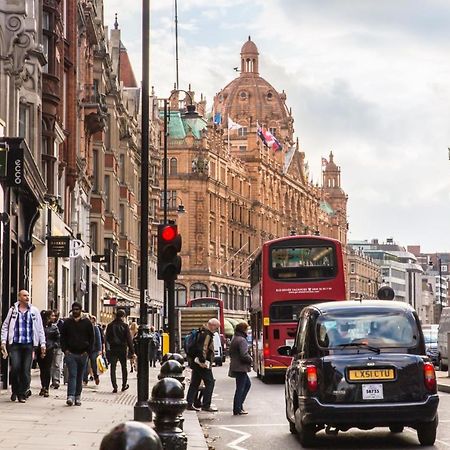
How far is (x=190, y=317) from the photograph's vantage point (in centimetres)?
7075

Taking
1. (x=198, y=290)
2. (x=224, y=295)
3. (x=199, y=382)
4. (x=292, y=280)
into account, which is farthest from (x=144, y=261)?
(x=224, y=295)

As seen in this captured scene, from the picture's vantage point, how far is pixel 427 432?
52.7 feet

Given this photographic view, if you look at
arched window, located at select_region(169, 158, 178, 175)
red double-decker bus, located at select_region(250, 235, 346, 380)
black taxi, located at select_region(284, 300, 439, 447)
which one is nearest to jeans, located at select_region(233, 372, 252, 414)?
black taxi, located at select_region(284, 300, 439, 447)

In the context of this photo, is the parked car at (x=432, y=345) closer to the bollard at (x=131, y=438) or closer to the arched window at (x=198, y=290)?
the bollard at (x=131, y=438)

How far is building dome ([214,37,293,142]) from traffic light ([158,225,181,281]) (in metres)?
170

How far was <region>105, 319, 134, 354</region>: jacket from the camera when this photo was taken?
2745 cm

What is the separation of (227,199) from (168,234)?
4501 inches

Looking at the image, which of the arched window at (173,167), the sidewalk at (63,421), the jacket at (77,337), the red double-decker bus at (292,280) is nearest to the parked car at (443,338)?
the red double-decker bus at (292,280)

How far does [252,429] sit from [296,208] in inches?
6105

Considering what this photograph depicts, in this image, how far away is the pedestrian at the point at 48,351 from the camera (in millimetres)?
24266

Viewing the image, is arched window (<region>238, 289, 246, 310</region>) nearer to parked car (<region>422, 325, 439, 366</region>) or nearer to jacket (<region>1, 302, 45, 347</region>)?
parked car (<region>422, 325, 439, 366</region>)

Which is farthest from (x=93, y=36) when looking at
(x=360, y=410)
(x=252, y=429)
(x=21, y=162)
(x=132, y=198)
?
(x=360, y=410)

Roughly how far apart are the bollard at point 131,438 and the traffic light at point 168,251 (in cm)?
1428

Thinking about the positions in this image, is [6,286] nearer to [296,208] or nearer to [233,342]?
[233,342]
